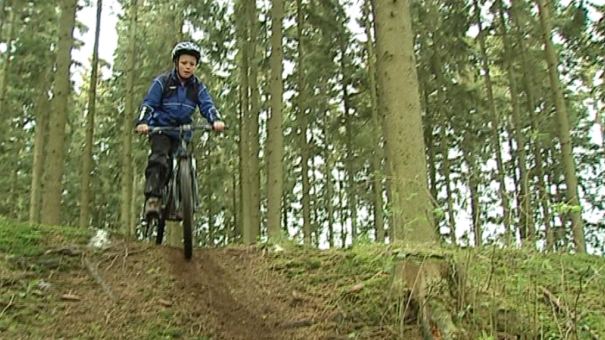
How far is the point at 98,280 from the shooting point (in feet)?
17.3

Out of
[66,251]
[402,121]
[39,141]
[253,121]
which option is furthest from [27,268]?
[39,141]

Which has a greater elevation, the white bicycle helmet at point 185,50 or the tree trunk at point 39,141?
the tree trunk at point 39,141

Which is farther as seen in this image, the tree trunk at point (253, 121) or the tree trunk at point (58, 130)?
the tree trunk at point (253, 121)

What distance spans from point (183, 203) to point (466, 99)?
14.3 m

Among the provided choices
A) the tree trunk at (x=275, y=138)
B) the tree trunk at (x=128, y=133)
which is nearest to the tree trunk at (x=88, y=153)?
the tree trunk at (x=128, y=133)

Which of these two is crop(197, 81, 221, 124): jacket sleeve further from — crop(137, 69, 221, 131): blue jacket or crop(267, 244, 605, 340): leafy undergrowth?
crop(267, 244, 605, 340): leafy undergrowth

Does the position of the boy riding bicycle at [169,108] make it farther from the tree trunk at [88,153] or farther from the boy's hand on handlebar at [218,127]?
the tree trunk at [88,153]

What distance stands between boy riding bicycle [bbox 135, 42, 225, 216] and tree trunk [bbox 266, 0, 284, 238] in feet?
16.4

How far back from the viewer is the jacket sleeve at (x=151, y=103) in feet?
20.3

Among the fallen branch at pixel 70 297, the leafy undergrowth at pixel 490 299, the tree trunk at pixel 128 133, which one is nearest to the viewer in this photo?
the leafy undergrowth at pixel 490 299

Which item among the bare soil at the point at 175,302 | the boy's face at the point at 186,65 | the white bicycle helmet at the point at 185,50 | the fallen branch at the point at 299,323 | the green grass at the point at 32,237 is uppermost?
the white bicycle helmet at the point at 185,50

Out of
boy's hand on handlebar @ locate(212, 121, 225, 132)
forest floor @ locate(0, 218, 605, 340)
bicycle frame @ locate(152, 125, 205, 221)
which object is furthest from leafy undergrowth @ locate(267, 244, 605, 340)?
boy's hand on handlebar @ locate(212, 121, 225, 132)

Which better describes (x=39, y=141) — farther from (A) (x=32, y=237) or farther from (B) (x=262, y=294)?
(B) (x=262, y=294)

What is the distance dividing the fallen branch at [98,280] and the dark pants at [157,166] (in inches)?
36.4
